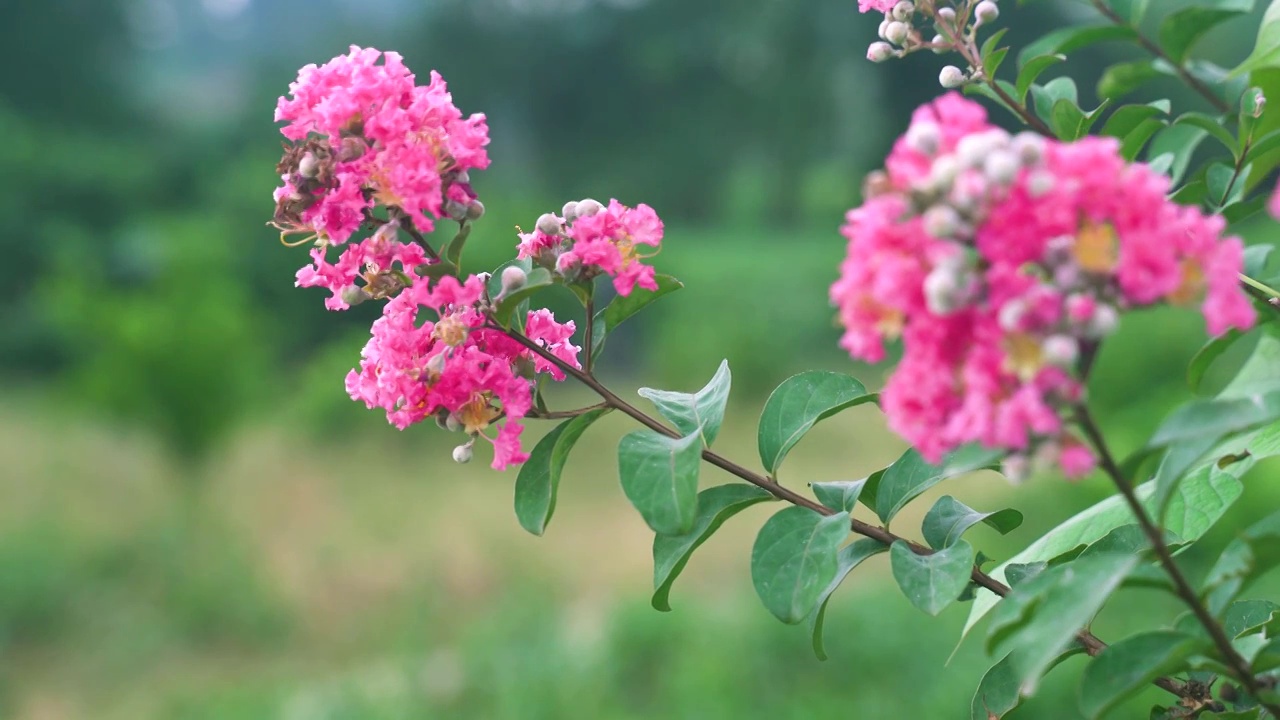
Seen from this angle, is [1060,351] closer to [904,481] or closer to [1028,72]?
[904,481]

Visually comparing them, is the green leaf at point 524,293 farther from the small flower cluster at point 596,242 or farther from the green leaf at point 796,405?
the green leaf at point 796,405

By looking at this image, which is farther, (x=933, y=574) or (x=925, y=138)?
(x=933, y=574)

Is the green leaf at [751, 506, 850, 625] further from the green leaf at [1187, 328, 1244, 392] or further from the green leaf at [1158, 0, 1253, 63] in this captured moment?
the green leaf at [1158, 0, 1253, 63]

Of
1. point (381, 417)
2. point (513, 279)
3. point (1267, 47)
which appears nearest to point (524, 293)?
point (513, 279)

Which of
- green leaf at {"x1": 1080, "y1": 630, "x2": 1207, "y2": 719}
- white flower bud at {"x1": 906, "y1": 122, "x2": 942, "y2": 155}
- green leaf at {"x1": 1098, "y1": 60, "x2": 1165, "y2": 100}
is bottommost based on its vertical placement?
green leaf at {"x1": 1080, "y1": 630, "x2": 1207, "y2": 719}

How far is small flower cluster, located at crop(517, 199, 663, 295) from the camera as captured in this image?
64 centimetres

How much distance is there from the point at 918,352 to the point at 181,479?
4074 mm

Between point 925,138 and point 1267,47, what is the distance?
0.42 metres

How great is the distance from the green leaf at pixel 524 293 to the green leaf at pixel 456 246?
3 cm

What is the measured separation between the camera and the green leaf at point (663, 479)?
0.56 metres

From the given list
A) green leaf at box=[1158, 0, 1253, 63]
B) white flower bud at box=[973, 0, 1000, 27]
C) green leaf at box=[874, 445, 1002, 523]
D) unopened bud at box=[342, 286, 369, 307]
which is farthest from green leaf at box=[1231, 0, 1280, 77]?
unopened bud at box=[342, 286, 369, 307]

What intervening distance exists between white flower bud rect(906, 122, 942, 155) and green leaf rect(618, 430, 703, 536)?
0.21m

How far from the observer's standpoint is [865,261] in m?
0.42

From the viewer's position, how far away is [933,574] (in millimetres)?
555
